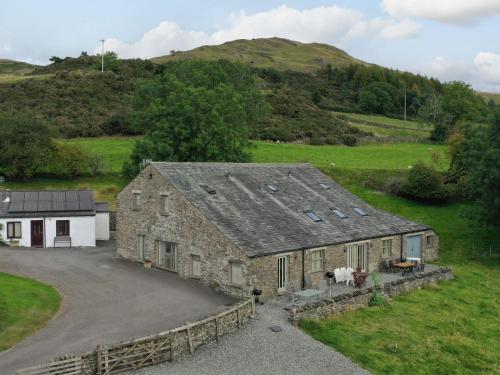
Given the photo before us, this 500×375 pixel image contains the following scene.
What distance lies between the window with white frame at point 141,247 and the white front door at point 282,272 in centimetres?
1138

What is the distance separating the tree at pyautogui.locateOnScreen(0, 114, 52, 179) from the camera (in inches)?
2223

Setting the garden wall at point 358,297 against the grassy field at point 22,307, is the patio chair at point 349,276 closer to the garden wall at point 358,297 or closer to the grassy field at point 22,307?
the garden wall at point 358,297

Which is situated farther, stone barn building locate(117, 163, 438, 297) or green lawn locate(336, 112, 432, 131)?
green lawn locate(336, 112, 432, 131)

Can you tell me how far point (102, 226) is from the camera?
48.0m

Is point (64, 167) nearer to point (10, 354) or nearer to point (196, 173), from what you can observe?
point (196, 173)

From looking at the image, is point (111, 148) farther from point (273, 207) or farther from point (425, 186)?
point (273, 207)

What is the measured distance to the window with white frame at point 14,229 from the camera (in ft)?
142

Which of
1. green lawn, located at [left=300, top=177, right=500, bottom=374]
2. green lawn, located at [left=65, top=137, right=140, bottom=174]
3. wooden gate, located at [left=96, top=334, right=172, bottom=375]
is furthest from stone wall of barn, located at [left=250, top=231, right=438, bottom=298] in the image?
green lawn, located at [left=65, top=137, right=140, bottom=174]

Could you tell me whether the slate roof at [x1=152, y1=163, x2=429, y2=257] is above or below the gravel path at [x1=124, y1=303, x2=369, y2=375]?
above

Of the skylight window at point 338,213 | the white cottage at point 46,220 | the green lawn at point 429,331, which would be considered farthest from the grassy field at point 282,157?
the green lawn at point 429,331

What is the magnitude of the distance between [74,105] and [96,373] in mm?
86174

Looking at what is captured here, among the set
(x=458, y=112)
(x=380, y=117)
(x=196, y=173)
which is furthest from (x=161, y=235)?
(x=380, y=117)

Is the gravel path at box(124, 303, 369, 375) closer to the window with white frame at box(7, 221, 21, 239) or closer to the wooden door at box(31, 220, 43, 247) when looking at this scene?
the wooden door at box(31, 220, 43, 247)

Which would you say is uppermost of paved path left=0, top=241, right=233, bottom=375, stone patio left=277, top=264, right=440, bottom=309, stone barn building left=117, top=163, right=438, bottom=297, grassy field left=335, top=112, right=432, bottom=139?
grassy field left=335, top=112, right=432, bottom=139
